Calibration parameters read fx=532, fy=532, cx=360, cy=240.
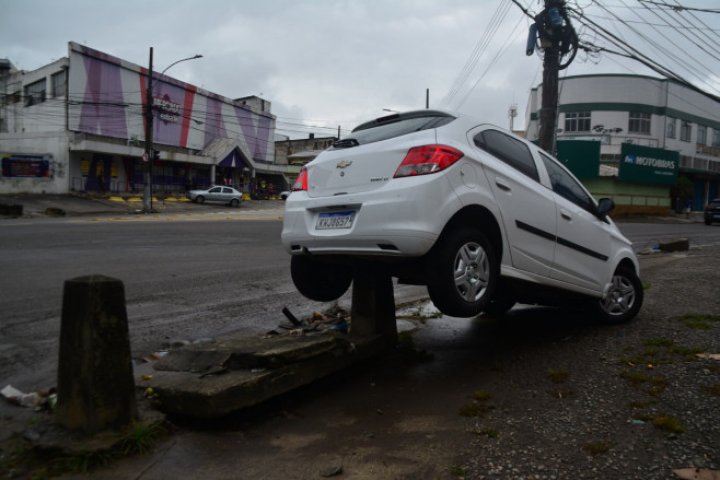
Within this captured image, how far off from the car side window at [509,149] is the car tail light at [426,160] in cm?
48

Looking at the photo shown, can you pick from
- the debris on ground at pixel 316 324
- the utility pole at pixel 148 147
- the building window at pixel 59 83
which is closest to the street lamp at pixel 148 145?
the utility pole at pixel 148 147

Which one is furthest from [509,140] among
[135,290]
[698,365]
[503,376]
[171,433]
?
[135,290]

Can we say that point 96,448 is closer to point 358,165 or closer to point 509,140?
point 358,165

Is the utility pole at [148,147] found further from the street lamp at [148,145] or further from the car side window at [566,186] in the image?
the car side window at [566,186]

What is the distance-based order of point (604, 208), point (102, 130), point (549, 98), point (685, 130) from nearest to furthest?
point (604, 208)
point (549, 98)
point (102, 130)
point (685, 130)

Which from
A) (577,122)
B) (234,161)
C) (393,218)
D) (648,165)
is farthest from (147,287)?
(577,122)

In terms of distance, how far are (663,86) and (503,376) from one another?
46.7 meters

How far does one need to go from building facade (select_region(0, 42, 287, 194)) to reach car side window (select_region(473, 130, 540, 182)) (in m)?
27.7

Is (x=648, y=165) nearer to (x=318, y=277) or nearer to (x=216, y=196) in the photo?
(x=216, y=196)

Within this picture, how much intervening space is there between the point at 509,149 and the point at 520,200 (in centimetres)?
49

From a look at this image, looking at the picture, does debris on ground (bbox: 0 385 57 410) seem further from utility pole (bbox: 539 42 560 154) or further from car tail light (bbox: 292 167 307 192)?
utility pole (bbox: 539 42 560 154)

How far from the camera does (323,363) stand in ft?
12.4

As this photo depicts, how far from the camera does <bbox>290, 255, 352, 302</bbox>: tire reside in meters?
4.56

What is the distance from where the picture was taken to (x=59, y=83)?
32.0 metres
